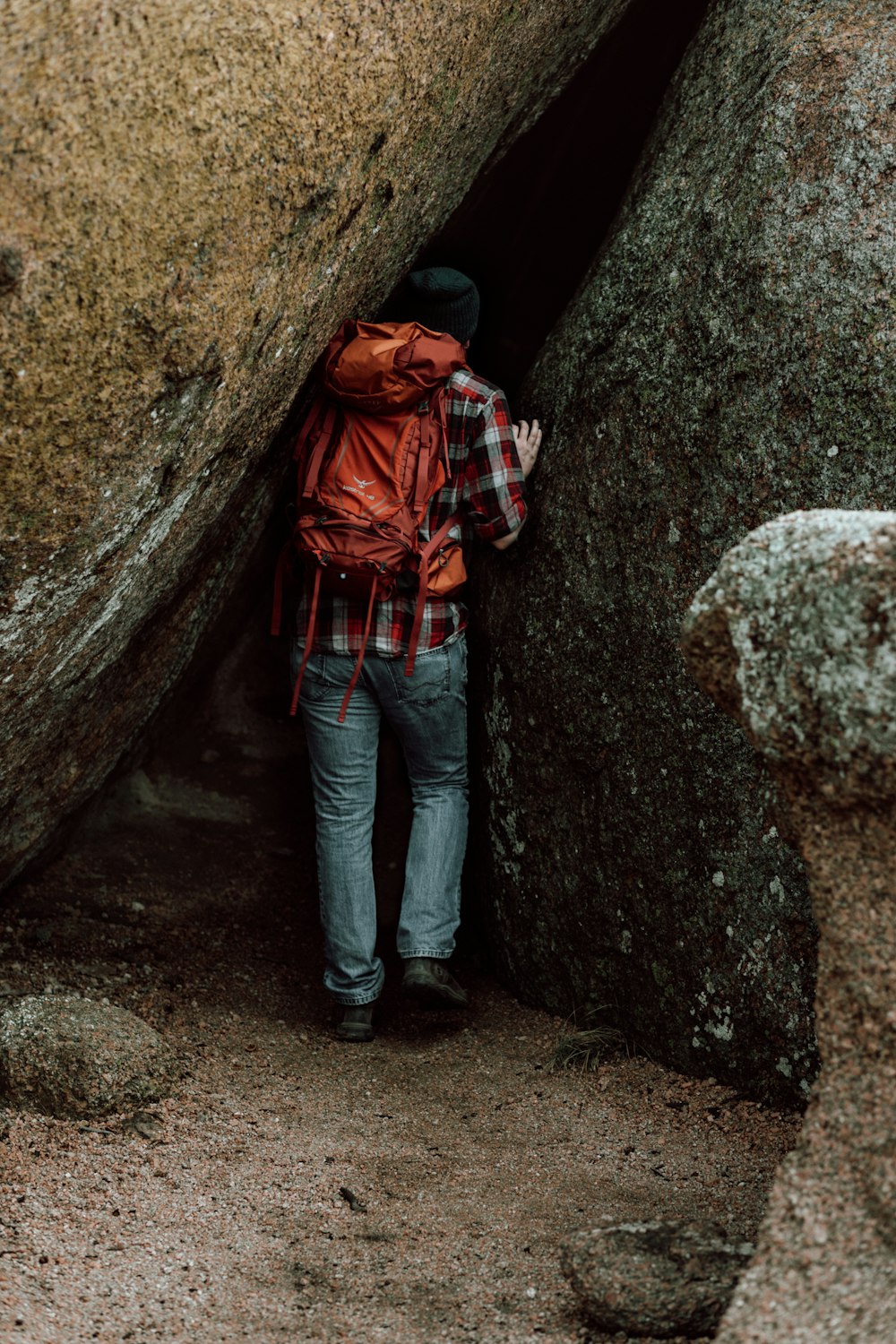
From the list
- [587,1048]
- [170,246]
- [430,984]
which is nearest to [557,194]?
[170,246]

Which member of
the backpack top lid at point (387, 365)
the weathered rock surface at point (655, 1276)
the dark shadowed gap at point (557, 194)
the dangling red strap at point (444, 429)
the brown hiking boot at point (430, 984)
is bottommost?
the brown hiking boot at point (430, 984)

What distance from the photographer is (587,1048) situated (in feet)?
13.8

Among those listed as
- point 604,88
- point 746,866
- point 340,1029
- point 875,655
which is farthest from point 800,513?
point 604,88

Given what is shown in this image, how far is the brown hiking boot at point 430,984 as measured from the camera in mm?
4500

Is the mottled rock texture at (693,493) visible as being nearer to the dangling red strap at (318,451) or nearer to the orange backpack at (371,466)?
the orange backpack at (371,466)

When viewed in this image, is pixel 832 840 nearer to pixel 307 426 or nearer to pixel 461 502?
pixel 461 502

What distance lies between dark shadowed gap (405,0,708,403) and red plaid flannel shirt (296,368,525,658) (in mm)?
1197

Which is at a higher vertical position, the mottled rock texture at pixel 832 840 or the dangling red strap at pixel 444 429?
the dangling red strap at pixel 444 429

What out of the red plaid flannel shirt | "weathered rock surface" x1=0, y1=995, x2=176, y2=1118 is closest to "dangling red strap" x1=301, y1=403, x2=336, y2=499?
the red plaid flannel shirt

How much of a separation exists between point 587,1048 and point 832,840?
6.56 feet

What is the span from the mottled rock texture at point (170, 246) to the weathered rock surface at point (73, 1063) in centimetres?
81

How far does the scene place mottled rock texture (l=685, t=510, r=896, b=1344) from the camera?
2258 millimetres

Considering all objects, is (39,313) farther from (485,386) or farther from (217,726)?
(217,726)

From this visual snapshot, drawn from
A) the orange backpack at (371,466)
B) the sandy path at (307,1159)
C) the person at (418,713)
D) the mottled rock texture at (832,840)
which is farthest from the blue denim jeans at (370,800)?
the mottled rock texture at (832,840)
